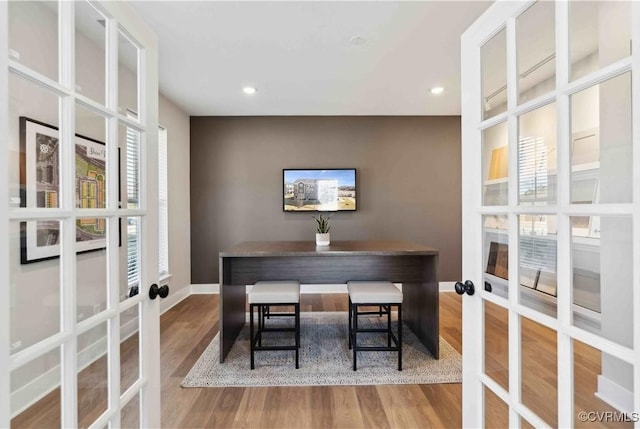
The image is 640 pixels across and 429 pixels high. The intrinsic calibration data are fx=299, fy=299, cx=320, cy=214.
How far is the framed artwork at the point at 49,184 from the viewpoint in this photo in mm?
752

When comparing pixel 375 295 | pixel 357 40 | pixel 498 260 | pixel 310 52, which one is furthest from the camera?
pixel 310 52

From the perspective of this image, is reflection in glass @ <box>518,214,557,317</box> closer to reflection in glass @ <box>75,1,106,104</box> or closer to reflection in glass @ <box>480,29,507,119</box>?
reflection in glass @ <box>480,29,507,119</box>

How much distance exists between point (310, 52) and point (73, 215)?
2.31 metres

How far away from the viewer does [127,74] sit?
114 centimetres

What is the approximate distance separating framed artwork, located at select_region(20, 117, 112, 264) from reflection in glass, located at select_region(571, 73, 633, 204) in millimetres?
1404

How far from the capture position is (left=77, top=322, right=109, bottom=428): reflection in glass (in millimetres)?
894

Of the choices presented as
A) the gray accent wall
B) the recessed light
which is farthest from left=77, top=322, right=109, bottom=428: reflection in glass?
the gray accent wall

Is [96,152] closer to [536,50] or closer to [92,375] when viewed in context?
→ [92,375]

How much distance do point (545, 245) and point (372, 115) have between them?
149 inches

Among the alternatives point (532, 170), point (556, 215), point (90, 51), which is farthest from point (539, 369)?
point (90, 51)

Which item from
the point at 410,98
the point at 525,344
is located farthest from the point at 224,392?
the point at 410,98

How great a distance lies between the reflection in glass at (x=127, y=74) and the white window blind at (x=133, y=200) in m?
0.05

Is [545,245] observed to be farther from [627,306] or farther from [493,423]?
[493,423]

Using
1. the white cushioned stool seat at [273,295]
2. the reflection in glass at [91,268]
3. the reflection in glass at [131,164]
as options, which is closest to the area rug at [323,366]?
the white cushioned stool seat at [273,295]
